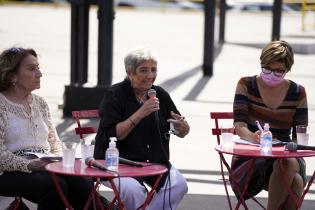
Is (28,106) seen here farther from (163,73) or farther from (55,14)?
(55,14)

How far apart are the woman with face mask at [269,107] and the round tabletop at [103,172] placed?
98cm

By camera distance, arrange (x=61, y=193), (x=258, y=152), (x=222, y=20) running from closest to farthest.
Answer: (x=61, y=193) < (x=258, y=152) < (x=222, y=20)

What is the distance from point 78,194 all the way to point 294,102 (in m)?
1.70

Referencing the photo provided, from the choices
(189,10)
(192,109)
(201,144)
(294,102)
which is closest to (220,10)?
(192,109)

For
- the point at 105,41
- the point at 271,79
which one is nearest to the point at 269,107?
the point at 271,79

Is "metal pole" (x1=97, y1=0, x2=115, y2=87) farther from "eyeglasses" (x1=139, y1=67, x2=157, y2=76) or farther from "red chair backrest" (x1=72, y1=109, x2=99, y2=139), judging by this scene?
"eyeglasses" (x1=139, y1=67, x2=157, y2=76)

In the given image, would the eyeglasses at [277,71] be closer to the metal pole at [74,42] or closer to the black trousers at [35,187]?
the black trousers at [35,187]

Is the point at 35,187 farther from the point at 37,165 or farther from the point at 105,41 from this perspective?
the point at 105,41

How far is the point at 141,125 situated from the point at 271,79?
1031 millimetres

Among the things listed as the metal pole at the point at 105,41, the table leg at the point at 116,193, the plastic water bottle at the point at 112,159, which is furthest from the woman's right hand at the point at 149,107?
the metal pole at the point at 105,41

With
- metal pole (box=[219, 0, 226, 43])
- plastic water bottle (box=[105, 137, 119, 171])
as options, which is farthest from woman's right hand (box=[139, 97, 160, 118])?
metal pole (box=[219, 0, 226, 43])

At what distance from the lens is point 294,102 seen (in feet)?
21.1

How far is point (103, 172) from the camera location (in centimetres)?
517

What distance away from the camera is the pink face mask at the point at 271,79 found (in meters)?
6.32
